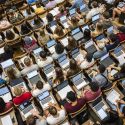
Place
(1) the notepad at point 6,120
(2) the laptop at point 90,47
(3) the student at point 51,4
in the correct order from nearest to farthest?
(1) the notepad at point 6,120 → (2) the laptop at point 90,47 → (3) the student at point 51,4

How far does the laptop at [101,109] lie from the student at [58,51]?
2565 mm

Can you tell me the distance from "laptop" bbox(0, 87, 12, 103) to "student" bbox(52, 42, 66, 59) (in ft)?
6.78

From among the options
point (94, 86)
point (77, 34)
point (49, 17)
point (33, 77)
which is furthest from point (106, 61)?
point (49, 17)

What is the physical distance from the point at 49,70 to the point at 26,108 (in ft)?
5.70

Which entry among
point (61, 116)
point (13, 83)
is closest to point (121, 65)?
point (61, 116)

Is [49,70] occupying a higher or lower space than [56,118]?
higher

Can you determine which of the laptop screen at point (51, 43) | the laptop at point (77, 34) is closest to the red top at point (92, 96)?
the laptop screen at point (51, 43)

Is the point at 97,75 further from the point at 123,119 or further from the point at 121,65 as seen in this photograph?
the point at 123,119

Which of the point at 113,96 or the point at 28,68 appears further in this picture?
the point at 28,68

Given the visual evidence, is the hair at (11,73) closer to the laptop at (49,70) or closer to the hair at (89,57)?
the laptop at (49,70)

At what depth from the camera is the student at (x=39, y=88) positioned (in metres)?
9.92

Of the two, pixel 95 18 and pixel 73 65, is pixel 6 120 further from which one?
pixel 95 18

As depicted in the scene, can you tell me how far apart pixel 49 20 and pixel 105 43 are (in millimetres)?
2794

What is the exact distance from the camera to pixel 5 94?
33.2 feet
